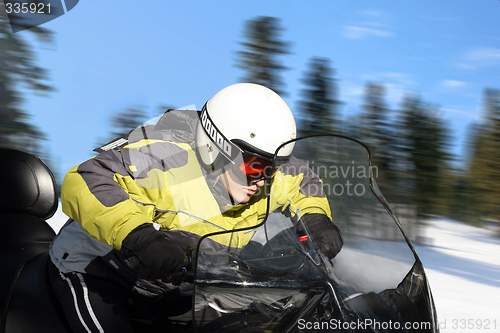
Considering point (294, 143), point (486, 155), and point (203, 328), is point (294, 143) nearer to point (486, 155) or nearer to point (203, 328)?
point (203, 328)

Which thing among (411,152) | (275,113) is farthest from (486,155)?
(275,113)

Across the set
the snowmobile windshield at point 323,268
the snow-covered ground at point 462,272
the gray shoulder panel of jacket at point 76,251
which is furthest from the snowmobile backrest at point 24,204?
the snow-covered ground at point 462,272

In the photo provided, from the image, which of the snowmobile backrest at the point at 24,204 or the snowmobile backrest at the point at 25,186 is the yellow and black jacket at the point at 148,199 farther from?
the snowmobile backrest at the point at 25,186

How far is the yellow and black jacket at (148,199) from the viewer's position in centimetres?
146

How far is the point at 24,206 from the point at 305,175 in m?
1.56

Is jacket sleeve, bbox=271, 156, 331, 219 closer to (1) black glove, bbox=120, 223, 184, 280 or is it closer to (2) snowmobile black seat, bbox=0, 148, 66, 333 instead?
(1) black glove, bbox=120, 223, 184, 280

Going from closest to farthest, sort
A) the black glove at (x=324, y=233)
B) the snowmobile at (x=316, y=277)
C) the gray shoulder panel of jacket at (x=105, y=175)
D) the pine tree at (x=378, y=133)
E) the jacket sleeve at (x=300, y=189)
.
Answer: the snowmobile at (x=316, y=277) → the black glove at (x=324, y=233) → the jacket sleeve at (x=300, y=189) → the gray shoulder panel of jacket at (x=105, y=175) → the pine tree at (x=378, y=133)

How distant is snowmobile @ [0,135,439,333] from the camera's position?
1120mm

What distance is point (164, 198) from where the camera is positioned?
1.66 meters

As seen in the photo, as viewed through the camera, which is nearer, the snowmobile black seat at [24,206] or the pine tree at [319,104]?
the snowmobile black seat at [24,206]

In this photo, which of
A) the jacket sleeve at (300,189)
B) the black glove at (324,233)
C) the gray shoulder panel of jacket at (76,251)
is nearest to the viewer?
the black glove at (324,233)

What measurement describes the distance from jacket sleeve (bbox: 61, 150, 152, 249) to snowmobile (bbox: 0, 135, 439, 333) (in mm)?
324

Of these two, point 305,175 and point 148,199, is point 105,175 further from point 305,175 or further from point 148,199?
point 305,175

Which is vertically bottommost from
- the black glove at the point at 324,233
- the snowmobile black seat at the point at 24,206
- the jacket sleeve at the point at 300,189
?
the snowmobile black seat at the point at 24,206
